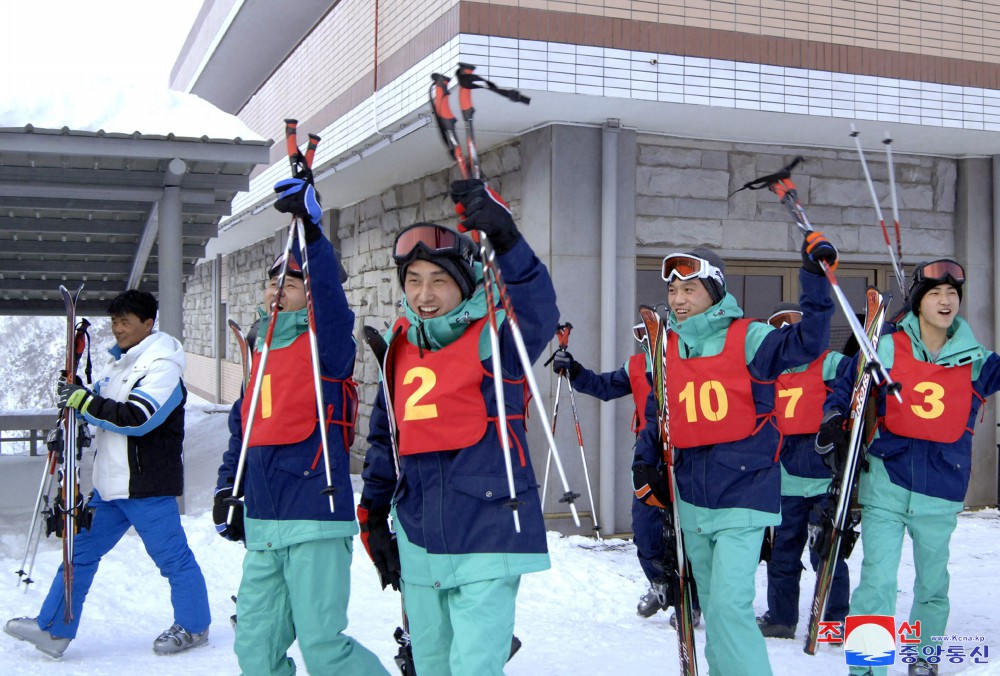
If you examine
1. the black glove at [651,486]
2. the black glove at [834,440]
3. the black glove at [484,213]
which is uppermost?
the black glove at [484,213]

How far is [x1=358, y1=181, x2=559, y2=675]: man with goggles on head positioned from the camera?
2.71m

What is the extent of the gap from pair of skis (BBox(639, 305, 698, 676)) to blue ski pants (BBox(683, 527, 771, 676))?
A: 0.30ft

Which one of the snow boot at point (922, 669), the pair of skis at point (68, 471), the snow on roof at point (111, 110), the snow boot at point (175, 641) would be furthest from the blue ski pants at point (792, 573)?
the snow on roof at point (111, 110)

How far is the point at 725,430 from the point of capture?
11.9 ft

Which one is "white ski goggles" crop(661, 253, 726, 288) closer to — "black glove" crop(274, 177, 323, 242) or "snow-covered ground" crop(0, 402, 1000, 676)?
"black glove" crop(274, 177, 323, 242)

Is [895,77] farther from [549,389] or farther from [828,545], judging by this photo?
[828,545]

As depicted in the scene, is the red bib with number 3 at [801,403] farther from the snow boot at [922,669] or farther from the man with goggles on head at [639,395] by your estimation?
the snow boot at [922,669]

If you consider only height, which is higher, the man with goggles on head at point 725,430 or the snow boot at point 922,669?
the man with goggles on head at point 725,430

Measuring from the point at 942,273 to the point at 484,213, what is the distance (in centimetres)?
252

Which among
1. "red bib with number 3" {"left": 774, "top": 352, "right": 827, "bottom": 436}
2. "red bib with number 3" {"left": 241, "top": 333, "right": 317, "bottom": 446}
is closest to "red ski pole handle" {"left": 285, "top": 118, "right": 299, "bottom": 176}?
"red bib with number 3" {"left": 241, "top": 333, "right": 317, "bottom": 446}

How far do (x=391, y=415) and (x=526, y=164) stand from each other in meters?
4.39

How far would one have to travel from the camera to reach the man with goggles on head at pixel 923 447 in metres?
4.03

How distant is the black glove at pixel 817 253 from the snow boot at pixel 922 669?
1.91 m

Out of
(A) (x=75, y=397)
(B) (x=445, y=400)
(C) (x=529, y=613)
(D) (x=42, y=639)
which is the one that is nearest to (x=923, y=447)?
(C) (x=529, y=613)
